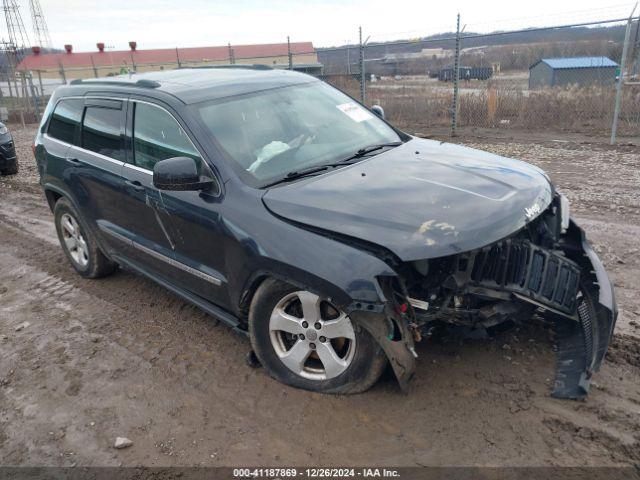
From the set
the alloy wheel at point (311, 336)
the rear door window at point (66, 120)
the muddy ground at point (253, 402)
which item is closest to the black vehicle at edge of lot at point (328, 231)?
the alloy wheel at point (311, 336)

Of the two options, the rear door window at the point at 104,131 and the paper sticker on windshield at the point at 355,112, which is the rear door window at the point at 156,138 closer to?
the rear door window at the point at 104,131

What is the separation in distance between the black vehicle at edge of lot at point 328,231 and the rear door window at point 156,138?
1 cm

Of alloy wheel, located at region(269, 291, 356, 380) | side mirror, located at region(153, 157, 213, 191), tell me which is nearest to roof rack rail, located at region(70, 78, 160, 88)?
Result: side mirror, located at region(153, 157, 213, 191)

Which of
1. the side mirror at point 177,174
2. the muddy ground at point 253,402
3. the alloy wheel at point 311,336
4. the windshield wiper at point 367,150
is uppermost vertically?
the side mirror at point 177,174

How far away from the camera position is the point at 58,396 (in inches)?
130

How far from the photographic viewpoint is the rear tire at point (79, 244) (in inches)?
190

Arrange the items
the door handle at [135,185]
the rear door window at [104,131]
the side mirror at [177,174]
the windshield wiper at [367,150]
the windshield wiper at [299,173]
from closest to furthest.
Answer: the side mirror at [177,174] < the windshield wiper at [299,173] < the windshield wiper at [367,150] < the door handle at [135,185] < the rear door window at [104,131]

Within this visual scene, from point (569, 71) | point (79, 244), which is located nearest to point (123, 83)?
point (79, 244)

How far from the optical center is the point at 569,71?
56.1 feet

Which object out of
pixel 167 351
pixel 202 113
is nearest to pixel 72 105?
pixel 202 113

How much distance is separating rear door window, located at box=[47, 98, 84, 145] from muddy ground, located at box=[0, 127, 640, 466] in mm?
1592

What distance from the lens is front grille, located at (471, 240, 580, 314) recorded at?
2.91m

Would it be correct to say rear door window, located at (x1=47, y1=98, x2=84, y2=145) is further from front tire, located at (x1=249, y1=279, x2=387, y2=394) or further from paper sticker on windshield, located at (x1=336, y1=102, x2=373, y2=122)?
front tire, located at (x1=249, y1=279, x2=387, y2=394)

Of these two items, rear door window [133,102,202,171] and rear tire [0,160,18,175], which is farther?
rear tire [0,160,18,175]
